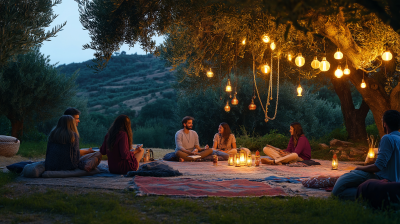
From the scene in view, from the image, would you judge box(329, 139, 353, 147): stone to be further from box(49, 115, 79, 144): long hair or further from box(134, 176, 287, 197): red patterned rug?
box(49, 115, 79, 144): long hair

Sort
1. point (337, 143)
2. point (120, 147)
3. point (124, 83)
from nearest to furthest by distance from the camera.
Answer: point (120, 147)
point (337, 143)
point (124, 83)

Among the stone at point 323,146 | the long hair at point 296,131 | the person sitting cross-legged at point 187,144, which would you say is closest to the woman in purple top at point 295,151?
the long hair at point 296,131

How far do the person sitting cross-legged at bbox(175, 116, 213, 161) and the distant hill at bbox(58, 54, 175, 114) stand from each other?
26.7 metres

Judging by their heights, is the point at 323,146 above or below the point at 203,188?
above

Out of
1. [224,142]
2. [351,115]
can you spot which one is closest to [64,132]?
[224,142]

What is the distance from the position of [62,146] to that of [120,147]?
1.10 meters

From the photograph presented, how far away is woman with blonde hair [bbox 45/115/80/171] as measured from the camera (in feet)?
21.0

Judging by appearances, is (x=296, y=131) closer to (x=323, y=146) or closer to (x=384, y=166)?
(x=323, y=146)

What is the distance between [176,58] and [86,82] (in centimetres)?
3918

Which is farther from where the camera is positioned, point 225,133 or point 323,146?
point 323,146

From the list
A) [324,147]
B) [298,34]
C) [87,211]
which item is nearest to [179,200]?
[87,211]

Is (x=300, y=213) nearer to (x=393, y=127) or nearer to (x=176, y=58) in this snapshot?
(x=393, y=127)

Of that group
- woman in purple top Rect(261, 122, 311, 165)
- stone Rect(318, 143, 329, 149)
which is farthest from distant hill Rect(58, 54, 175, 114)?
woman in purple top Rect(261, 122, 311, 165)

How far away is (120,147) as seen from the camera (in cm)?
687
